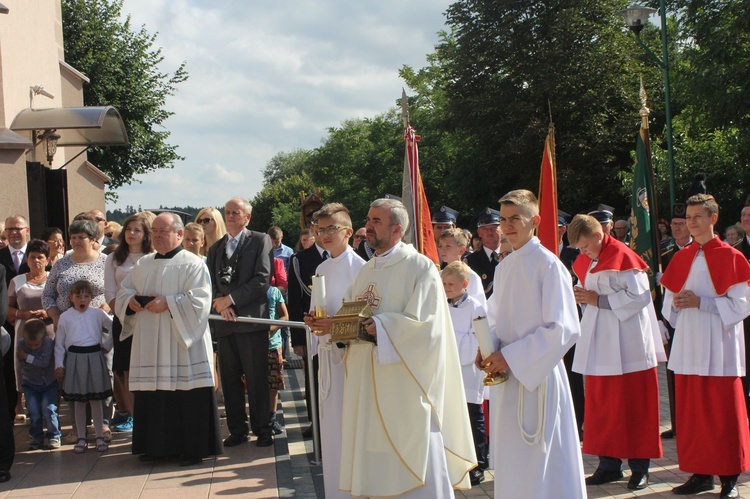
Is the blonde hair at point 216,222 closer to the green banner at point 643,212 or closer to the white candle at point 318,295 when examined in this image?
the white candle at point 318,295

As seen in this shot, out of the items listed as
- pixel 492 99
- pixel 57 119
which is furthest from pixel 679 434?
pixel 492 99

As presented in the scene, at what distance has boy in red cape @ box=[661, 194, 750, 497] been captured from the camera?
21.6 ft

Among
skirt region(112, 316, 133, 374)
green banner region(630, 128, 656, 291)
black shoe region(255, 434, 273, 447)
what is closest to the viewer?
black shoe region(255, 434, 273, 447)

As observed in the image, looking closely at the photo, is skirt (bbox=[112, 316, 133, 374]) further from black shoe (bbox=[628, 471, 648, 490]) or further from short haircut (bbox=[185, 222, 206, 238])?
black shoe (bbox=[628, 471, 648, 490])

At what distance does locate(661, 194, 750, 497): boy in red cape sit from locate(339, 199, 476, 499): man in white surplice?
2.11 metres

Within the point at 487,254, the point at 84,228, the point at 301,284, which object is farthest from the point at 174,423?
the point at 487,254

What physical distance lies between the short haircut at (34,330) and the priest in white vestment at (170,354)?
1136 mm

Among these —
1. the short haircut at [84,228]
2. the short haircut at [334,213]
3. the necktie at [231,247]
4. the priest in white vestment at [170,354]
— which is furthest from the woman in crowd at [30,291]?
the short haircut at [334,213]

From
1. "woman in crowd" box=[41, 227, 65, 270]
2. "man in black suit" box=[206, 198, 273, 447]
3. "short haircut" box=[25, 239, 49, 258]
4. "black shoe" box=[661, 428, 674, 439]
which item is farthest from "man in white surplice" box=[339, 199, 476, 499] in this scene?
"woman in crowd" box=[41, 227, 65, 270]

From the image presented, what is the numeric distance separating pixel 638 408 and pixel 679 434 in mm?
365

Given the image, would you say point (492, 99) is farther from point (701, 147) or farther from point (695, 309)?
point (695, 309)

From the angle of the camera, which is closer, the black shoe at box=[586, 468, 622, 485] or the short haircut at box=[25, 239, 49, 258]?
the black shoe at box=[586, 468, 622, 485]

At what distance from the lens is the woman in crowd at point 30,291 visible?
888cm

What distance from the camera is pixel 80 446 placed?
8.04 meters
